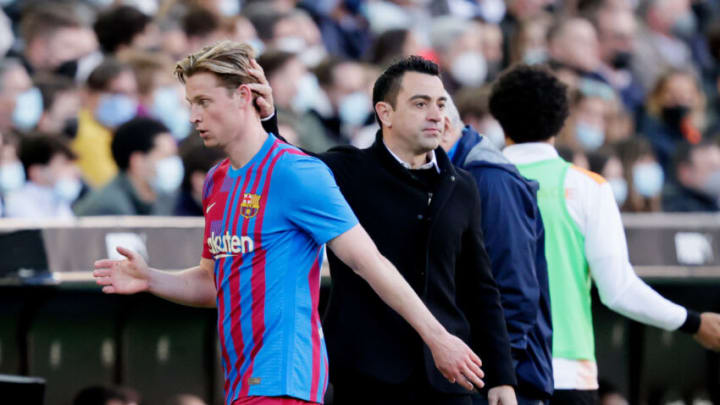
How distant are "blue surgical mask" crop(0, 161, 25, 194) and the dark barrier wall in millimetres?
797

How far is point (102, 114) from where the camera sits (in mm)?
9312

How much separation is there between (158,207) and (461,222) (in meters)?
3.83

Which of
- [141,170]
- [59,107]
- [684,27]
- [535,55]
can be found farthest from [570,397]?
[684,27]

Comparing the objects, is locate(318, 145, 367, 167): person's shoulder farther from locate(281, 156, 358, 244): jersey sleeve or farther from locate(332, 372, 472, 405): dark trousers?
locate(332, 372, 472, 405): dark trousers

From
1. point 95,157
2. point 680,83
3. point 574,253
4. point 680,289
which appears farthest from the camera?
point 680,83

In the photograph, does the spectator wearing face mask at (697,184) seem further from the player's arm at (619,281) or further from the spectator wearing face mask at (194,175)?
the player's arm at (619,281)

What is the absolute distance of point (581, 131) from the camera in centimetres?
1152

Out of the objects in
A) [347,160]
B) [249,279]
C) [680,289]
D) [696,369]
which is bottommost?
[696,369]

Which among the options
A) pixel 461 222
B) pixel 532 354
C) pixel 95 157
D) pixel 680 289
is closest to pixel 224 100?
pixel 461 222

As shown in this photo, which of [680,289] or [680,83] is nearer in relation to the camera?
[680,289]

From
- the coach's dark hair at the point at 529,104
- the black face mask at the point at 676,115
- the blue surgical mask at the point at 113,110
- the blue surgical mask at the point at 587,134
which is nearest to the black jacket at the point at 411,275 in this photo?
the coach's dark hair at the point at 529,104

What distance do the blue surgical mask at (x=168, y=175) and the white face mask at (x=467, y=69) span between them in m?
4.23

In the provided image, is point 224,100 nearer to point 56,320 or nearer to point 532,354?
point 532,354

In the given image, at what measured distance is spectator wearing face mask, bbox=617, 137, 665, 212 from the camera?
35.7 feet
